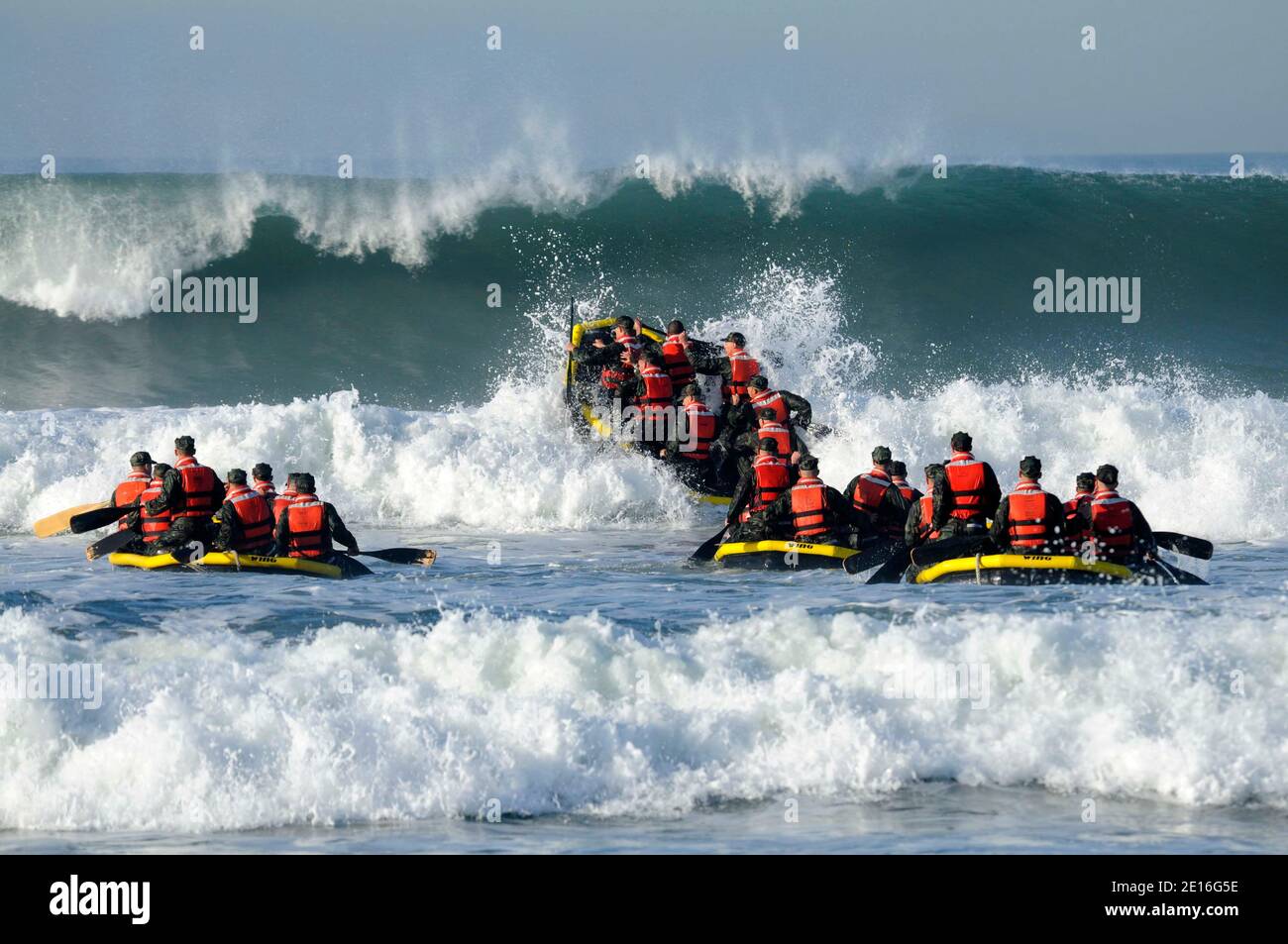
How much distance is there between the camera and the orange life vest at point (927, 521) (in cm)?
1349

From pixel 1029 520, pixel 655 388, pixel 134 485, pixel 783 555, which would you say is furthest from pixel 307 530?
pixel 1029 520

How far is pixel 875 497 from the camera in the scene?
14.5 m

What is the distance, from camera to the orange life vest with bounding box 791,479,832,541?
1416cm

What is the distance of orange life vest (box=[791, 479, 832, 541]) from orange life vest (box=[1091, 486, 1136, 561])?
2.39m

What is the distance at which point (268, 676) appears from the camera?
9641 mm

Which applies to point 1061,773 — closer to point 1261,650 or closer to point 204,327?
point 1261,650

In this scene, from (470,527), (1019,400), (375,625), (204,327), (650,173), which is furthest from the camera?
(650,173)

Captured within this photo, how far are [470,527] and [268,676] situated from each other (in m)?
8.39

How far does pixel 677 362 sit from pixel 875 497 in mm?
4926

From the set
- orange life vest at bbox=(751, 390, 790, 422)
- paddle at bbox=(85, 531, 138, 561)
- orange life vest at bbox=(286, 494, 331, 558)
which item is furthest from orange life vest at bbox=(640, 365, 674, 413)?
paddle at bbox=(85, 531, 138, 561)

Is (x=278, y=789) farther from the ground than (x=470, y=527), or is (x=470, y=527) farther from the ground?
(x=470, y=527)

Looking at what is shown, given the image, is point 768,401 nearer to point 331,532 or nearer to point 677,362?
point 677,362

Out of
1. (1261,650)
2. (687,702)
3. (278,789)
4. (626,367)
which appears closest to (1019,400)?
(626,367)

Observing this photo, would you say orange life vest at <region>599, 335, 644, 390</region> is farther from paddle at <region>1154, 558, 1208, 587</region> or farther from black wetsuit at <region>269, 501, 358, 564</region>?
paddle at <region>1154, 558, 1208, 587</region>
